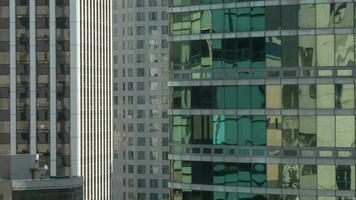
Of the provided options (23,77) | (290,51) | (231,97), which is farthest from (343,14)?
(23,77)

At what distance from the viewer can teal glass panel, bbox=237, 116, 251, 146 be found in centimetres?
6169

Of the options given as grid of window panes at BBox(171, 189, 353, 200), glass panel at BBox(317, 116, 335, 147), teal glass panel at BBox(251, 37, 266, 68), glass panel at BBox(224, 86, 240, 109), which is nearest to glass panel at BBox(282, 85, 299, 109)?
glass panel at BBox(317, 116, 335, 147)

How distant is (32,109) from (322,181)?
236 ft

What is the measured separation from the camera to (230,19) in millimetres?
62406

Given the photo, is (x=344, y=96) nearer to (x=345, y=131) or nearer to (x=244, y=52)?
(x=345, y=131)

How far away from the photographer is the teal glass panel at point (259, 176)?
6116 cm

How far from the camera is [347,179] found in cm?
5909

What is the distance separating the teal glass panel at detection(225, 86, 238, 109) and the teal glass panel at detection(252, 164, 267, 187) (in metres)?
4.46

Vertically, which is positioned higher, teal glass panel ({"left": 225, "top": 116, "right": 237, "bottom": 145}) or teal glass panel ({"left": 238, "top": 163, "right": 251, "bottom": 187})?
teal glass panel ({"left": 225, "top": 116, "right": 237, "bottom": 145})

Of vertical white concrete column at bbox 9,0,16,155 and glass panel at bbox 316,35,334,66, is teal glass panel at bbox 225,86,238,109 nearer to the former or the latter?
glass panel at bbox 316,35,334,66

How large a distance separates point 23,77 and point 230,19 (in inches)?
2646

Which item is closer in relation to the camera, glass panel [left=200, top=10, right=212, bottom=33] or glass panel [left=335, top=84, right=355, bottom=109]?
glass panel [left=335, top=84, right=355, bottom=109]

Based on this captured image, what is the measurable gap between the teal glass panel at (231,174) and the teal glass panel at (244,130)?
173 centimetres

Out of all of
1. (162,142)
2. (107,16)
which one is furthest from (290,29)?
(162,142)
